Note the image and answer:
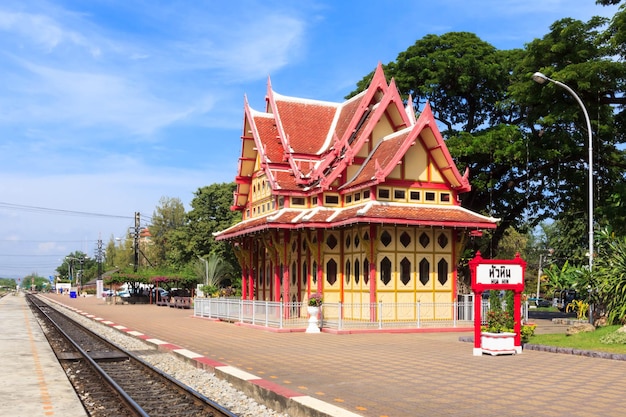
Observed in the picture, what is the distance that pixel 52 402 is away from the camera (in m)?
9.70

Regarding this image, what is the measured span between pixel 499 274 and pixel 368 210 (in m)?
8.43

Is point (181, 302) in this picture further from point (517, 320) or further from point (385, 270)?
point (517, 320)

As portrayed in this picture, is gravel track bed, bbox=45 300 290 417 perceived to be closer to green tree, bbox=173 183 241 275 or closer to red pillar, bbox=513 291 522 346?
red pillar, bbox=513 291 522 346

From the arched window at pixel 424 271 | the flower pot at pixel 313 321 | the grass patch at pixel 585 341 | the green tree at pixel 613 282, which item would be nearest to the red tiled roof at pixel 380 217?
the arched window at pixel 424 271

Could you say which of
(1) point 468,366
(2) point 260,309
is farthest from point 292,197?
(1) point 468,366

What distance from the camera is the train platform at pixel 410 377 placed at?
9.05 m

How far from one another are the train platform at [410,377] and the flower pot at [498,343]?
0.62ft

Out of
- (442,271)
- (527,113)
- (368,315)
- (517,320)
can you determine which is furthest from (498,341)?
(527,113)

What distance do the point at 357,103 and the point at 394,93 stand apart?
3611 millimetres

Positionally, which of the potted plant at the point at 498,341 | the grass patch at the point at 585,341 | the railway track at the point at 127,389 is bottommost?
the railway track at the point at 127,389

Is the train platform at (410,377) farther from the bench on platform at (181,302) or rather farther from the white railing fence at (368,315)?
the bench on platform at (181,302)

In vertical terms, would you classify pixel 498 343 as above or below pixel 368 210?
below

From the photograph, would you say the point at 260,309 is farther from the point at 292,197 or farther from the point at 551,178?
the point at 551,178

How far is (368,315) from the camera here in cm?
2547
